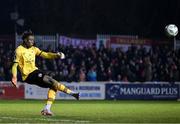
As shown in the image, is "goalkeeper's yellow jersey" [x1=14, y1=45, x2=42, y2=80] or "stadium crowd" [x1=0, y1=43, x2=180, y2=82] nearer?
"goalkeeper's yellow jersey" [x1=14, y1=45, x2=42, y2=80]

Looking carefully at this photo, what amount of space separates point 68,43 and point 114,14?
17.6m

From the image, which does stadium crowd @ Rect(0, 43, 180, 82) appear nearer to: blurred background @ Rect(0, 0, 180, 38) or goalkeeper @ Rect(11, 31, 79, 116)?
goalkeeper @ Rect(11, 31, 79, 116)

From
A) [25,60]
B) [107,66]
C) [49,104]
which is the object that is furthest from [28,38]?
[107,66]

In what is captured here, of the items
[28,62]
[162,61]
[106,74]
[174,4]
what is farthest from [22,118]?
[174,4]

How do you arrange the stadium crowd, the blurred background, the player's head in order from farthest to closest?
1. the blurred background
2. the stadium crowd
3. the player's head

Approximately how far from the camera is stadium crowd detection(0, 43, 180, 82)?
112 ft

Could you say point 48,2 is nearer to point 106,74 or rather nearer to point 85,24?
point 85,24

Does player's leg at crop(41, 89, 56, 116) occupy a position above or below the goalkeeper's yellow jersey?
below

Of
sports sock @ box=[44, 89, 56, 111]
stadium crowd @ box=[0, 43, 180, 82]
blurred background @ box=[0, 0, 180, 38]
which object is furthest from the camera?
blurred background @ box=[0, 0, 180, 38]

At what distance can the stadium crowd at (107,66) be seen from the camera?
34000 millimetres

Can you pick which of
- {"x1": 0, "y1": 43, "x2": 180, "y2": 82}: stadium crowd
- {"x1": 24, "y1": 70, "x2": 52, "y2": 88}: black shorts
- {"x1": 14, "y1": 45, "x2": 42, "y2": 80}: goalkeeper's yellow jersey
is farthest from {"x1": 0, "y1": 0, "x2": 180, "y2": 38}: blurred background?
{"x1": 24, "y1": 70, "x2": 52, "y2": 88}: black shorts

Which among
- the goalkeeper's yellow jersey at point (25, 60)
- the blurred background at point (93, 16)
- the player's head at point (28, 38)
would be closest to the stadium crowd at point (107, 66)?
the goalkeeper's yellow jersey at point (25, 60)

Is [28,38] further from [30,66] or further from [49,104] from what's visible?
[49,104]

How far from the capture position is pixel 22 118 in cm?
1798
